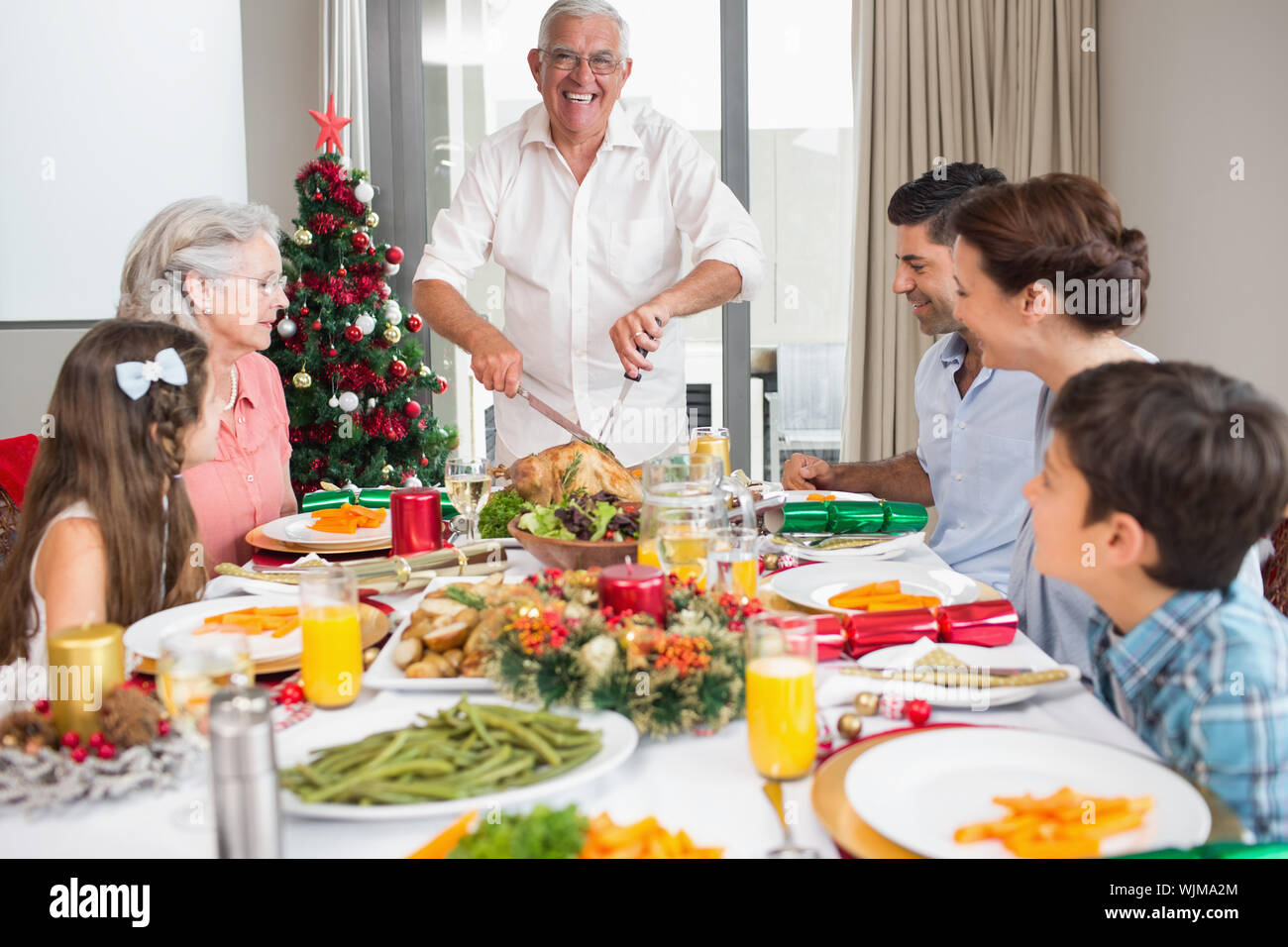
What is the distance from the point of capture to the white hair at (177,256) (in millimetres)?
2373

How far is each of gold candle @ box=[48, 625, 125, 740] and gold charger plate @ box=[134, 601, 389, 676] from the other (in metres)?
0.28

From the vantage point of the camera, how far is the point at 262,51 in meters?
4.61

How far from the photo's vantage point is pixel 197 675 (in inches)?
40.1

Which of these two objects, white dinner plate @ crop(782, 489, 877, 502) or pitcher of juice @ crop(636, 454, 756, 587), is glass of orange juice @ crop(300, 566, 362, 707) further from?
white dinner plate @ crop(782, 489, 877, 502)

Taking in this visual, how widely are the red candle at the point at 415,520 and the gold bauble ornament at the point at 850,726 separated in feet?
3.25

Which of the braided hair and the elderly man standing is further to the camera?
the elderly man standing

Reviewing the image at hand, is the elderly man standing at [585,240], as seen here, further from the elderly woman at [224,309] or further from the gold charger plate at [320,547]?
the gold charger plate at [320,547]


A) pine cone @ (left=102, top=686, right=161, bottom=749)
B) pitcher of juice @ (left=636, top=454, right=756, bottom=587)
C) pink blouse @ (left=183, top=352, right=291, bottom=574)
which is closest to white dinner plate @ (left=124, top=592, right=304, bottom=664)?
pine cone @ (left=102, top=686, right=161, bottom=749)

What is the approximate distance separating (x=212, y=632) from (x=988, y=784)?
960 mm

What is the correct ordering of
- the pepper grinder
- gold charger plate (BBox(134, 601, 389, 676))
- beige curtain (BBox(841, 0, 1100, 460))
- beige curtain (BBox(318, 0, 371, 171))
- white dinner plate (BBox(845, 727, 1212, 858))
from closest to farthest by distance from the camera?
1. the pepper grinder
2. white dinner plate (BBox(845, 727, 1212, 858))
3. gold charger plate (BBox(134, 601, 389, 676))
4. beige curtain (BBox(841, 0, 1100, 460))
5. beige curtain (BBox(318, 0, 371, 171))

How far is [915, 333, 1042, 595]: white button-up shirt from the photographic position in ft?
7.73

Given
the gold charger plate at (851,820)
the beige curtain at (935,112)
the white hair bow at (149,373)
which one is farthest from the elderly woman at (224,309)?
the beige curtain at (935,112)

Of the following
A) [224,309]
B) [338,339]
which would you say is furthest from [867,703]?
[338,339]

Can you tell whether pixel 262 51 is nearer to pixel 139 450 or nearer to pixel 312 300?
pixel 312 300
